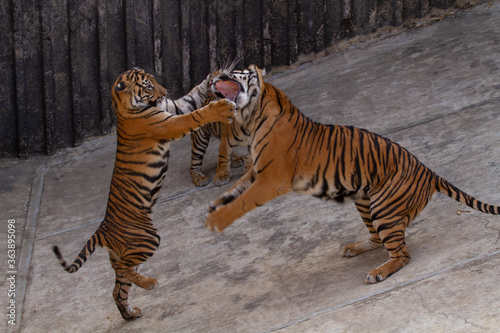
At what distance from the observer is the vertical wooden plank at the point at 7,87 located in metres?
7.05

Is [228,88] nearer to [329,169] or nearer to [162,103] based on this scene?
[162,103]

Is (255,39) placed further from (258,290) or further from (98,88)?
(258,290)

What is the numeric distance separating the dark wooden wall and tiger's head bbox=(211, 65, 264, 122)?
10.7 ft

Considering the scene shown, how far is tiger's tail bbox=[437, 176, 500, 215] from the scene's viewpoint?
4258mm

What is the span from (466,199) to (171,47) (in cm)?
435

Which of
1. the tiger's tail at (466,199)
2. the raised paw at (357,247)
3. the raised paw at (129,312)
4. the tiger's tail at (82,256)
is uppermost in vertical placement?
the tiger's tail at (466,199)

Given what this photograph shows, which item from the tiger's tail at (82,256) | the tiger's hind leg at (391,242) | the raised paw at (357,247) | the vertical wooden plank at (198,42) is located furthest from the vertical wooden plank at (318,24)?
the tiger's tail at (82,256)

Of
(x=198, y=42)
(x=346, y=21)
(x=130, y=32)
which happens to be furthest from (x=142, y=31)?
(x=346, y=21)

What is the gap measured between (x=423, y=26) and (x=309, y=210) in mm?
3693

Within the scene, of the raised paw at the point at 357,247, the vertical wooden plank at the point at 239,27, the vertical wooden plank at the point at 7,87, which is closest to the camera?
the raised paw at the point at 357,247

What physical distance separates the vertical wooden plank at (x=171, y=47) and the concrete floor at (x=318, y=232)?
0.83 meters

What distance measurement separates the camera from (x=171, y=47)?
7684mm

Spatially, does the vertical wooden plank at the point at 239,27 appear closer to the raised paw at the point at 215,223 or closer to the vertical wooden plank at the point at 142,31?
the vertical wooden plank at the point at 142,31

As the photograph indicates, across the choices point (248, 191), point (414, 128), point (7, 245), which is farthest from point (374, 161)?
point (7, 245)
